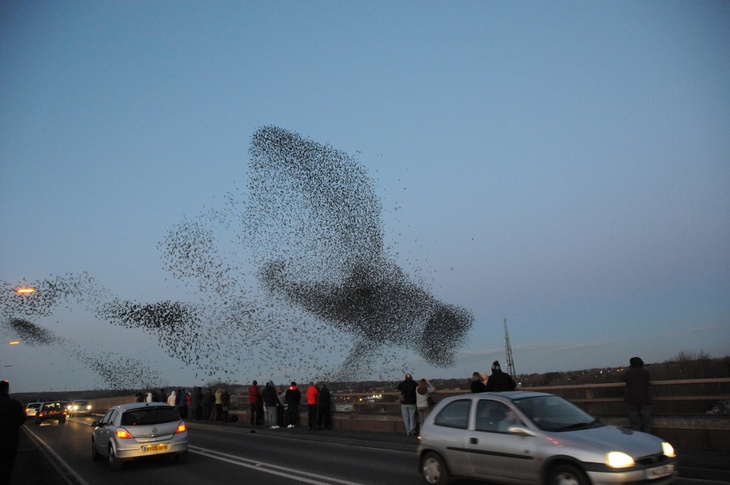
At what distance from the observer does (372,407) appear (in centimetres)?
2342

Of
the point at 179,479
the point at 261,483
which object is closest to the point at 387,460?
the point at 261,483

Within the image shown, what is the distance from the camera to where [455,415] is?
9.51m

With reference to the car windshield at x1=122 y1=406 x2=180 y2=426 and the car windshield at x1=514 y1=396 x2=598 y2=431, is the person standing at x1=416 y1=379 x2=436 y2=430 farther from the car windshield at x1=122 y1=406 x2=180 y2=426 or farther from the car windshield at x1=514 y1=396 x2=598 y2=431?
the car windshield at x1=514 y1=396 x2=598 y2=431

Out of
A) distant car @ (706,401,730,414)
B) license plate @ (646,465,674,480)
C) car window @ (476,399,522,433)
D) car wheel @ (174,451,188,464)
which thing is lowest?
car wheel @ (174,451,188,464)

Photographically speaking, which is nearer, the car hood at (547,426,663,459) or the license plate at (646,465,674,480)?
the license plate at (646,465,674,480)

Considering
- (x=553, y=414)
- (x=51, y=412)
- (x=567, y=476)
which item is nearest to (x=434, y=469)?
(x=553, y=414)

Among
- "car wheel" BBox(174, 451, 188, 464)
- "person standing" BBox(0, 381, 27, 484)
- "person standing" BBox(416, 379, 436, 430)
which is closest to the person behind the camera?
"person standing" BBox(0, 381, 27, 484)

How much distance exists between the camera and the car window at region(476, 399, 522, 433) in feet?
28.1

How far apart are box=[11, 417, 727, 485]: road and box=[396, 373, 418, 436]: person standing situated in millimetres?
1207

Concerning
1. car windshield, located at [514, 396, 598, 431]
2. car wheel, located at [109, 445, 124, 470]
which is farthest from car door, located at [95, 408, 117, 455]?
car windshield, located at [514, 396, 598, 431]

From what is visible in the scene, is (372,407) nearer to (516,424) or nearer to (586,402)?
(586,402)

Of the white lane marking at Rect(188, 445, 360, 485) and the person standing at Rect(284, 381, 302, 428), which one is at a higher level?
the person standing at Rect(284, 381, 302, 428)

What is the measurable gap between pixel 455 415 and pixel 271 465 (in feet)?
19.5

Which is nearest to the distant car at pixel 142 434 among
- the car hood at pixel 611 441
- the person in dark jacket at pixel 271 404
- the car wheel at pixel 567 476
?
the car wheel at pixel 567 476
